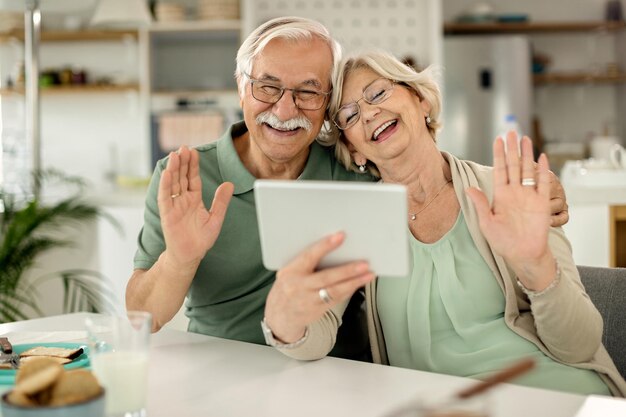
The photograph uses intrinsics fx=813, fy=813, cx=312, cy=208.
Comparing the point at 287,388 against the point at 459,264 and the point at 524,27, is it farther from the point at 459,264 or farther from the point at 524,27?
the point at 524,27

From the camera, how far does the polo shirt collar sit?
1.82 m

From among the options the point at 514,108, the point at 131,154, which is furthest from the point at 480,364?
the point at 131,154

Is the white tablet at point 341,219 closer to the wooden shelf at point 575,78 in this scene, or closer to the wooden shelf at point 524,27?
the wooden shelf at point 524,27

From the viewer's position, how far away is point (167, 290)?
5.32ft

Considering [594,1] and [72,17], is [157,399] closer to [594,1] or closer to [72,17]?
[72,17]

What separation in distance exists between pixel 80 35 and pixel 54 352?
16.6 feet

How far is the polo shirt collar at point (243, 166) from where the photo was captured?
182 centimetres

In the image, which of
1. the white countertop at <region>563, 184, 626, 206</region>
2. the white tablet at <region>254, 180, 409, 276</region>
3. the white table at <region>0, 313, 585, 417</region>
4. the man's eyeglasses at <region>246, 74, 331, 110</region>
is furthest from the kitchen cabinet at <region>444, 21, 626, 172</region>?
the white tablet at <region>254, 180, 409, 276</region>

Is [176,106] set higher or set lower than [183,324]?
higher

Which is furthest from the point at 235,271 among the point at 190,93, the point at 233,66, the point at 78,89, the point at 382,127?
the point at 78,89

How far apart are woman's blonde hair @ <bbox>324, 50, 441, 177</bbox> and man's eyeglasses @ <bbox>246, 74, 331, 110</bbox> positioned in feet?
0.10

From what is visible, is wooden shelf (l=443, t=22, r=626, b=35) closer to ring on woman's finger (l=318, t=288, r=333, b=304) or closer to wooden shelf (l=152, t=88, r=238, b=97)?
wooden shelf (l=152, t=88, r=238, b=97)

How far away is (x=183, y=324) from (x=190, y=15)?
4708 mm

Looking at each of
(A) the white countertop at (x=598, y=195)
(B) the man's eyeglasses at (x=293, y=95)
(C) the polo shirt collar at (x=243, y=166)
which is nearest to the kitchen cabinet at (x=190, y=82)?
(A) the white countertop at (x=598, y=195)
